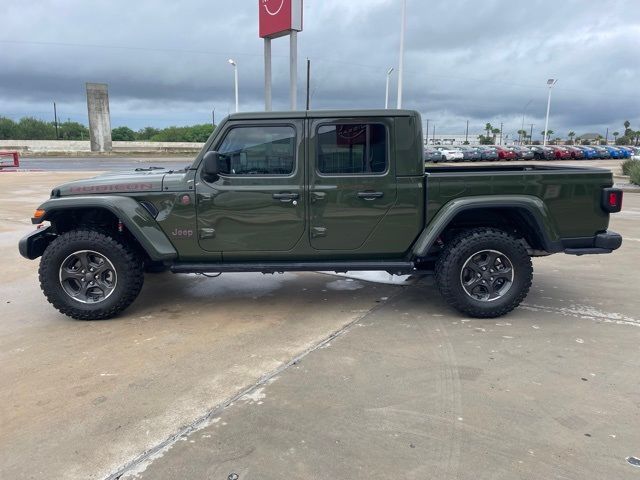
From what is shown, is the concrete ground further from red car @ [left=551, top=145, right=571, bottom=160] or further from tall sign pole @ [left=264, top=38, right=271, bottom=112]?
red car @ [left=551, top=145, right=571, bottom=160]

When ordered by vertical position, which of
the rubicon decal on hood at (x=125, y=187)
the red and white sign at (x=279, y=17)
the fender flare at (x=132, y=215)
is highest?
the red and white sign at (x=279, y=17)

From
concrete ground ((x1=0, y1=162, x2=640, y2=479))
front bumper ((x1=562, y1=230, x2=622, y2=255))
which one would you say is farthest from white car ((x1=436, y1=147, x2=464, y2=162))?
front bumper ((x1=562, y1=230, x2=622, y2=255))

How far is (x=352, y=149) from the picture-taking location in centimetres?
459

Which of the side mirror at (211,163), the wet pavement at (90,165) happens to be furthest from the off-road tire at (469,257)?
the wet pavement at (90,165)

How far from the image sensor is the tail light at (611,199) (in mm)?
4520

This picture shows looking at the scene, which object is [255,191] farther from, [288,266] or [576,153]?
[576,153]

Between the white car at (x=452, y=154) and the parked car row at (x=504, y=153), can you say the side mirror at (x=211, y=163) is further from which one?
the white car at (x=452, y=154)

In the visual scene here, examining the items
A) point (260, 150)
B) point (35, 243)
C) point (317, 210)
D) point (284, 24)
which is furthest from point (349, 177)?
point (284, 24)

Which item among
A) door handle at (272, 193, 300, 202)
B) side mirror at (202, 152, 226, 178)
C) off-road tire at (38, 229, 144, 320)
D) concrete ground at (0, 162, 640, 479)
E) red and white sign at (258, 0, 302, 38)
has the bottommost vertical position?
concrete ground at (0, 162, 640, 479)

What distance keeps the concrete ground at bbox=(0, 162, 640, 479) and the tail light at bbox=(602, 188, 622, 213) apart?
1.02 m

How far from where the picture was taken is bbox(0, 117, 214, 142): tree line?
87000 mm

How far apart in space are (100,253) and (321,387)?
2441mm

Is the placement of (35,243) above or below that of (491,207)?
below

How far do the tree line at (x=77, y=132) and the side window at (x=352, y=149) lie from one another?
8154 centimetres
